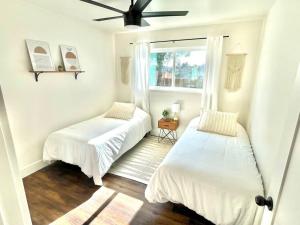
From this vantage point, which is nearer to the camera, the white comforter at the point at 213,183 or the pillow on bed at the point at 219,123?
the white comforter at the point at 213,183

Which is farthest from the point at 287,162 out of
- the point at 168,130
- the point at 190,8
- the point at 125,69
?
the point at 125,69

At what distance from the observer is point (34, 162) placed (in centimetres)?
256

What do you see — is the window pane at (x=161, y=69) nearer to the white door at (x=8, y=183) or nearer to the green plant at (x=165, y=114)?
the green plant at (x=165, y=114)

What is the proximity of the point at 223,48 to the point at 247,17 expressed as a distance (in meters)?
0.56

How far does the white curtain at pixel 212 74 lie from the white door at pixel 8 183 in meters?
3.10

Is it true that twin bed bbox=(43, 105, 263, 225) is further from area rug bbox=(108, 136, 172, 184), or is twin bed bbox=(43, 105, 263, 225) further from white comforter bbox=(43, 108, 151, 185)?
area rug bbox=(108, 136, 172, 184)

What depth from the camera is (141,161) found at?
290cm

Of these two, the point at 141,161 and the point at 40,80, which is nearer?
the point at 40,80

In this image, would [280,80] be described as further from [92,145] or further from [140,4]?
[92,145]

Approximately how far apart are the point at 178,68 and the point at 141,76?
83 cm

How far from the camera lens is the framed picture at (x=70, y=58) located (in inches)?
110

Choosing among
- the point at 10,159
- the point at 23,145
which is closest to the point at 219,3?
the point at 10,159

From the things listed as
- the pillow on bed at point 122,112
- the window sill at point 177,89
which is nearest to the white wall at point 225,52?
the window sill at point 177,89

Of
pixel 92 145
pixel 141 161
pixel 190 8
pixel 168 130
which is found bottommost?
pixel 141 161
